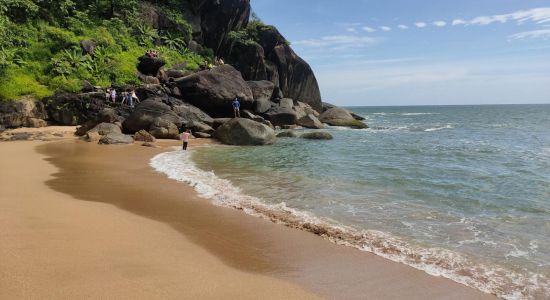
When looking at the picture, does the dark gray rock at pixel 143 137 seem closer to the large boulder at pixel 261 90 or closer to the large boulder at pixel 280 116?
the large boulder at pixel 261 90

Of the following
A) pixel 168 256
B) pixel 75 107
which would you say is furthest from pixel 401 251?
pixel 75 107

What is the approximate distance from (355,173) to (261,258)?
8.25 m

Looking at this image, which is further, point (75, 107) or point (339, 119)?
point (339, 119)

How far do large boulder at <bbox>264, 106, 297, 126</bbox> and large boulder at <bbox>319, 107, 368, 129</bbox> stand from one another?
8033mm

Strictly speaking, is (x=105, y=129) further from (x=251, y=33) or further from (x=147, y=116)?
(x=251, y=33)

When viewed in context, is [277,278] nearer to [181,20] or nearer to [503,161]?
[503,161]

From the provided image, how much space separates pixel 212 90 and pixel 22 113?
452 inches

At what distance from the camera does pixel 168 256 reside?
554 centimetres

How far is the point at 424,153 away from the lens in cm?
1959

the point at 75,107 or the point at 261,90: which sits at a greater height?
the point at 261,90

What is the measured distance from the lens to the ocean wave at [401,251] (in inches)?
207

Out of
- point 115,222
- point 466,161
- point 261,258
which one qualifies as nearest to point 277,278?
point 261,258

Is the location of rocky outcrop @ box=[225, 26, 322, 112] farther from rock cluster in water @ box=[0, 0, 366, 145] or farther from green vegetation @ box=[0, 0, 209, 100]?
green vegetation @ box=[0, 0, 209, 100]

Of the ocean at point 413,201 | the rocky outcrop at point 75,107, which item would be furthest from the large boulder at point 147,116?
the ocean at point 413,201
